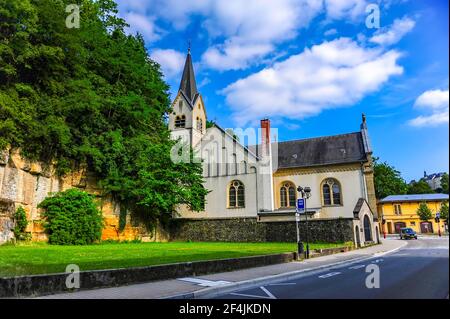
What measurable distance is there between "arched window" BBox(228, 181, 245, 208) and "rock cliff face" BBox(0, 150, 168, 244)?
1418 centimetres

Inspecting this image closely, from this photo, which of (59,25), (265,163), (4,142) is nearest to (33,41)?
(59,25)

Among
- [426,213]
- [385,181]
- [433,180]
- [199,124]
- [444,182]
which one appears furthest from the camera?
[385,181]

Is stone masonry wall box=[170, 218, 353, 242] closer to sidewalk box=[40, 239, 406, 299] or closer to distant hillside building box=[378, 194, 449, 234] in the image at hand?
distant hillside building box=[378, 194, 449, 234]

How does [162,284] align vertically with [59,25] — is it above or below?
below

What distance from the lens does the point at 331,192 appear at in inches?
1634

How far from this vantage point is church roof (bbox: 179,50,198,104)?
168ft

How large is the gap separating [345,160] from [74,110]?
30469mm

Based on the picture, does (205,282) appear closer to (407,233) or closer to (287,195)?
(287,195)

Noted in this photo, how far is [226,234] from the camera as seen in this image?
36750 mm

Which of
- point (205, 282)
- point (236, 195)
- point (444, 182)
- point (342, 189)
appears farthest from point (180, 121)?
point (444, 182)

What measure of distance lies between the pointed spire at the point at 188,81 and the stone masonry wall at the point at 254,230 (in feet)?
67.0

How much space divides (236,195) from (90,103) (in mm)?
21264

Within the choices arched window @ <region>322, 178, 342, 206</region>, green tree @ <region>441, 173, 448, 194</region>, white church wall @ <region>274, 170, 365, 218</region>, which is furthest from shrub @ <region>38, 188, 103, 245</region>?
green tree @ <region>441, 173, 448, 194</region>
